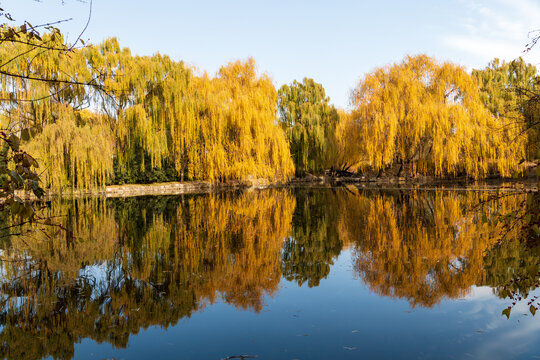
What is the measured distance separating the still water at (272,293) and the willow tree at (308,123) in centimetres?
1888

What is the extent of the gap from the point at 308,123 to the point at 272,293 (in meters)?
24.0

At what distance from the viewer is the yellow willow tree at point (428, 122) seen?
21344 mm

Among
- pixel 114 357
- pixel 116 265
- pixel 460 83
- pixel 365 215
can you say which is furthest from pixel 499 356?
pixel 460 83

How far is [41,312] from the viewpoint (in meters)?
4.53

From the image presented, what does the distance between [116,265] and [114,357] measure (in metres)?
3.08

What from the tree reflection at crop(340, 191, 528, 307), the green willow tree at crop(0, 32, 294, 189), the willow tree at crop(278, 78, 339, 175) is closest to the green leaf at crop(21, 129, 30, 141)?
the tree reflection at crop(340, 191, 528, 307)

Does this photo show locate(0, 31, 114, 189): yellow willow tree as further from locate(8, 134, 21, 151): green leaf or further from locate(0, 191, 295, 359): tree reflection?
locate(8, 134, 21, 151): green leaf

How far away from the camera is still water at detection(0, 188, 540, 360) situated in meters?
3.79

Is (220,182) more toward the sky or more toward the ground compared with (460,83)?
more toward the ground

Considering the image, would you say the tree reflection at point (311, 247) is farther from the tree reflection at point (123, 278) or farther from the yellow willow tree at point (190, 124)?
the yellow willow tree at point (190, 124)

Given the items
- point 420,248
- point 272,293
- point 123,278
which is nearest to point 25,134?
point 272,293

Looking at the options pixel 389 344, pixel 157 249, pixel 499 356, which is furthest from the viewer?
pixel 157 249

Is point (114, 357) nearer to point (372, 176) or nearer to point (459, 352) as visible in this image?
point (459, 352)

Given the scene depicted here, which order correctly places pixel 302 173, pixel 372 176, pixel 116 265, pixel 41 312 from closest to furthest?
pixel 41 312 → pixel 116 265 → pixel 372 176 → pixel 302 173
